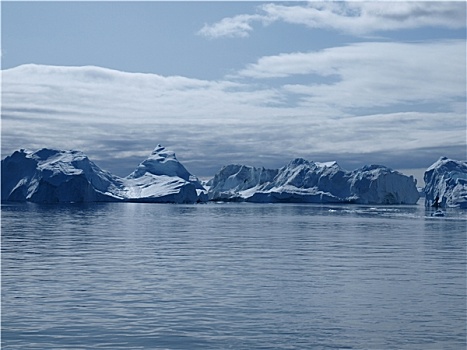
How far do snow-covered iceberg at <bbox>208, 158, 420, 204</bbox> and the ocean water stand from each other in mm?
84580

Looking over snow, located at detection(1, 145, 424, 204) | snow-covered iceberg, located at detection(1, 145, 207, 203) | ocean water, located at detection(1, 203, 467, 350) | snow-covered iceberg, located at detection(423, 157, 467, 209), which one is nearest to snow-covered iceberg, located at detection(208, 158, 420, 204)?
A: snow, located at detection(1, 145, 424, 204)

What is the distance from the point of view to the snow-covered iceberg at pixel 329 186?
112 metres

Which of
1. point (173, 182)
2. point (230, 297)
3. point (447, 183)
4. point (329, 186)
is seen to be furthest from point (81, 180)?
point (230, 297)

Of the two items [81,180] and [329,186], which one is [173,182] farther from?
[329,186]

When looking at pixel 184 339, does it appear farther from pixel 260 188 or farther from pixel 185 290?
pixel 260 188

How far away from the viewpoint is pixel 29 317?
1298 cm

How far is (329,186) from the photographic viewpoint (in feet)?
383

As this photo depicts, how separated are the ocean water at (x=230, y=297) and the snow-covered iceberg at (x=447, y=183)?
53.0 meters

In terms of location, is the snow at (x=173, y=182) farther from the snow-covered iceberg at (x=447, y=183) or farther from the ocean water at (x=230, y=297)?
the ocean water at (x=230, y=297)

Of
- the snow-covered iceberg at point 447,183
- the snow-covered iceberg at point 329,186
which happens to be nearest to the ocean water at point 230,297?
the snow-covered iceberg at point 447,183

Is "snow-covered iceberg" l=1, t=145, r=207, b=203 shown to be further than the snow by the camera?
No

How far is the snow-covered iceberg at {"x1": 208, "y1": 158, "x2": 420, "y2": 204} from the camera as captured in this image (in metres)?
112

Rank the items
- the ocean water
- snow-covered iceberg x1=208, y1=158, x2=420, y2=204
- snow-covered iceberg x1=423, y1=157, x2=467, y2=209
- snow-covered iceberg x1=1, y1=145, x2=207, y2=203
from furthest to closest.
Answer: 1. snow-covered iceberg x1=208, y1=158, x2=420, y2=204
2. snow-covered iceberg x1=1, y1=145, x2=207, y2=203
3. snow-covered iceberg x1=423, y1=157, x2=467, y2=209
4. the ocean water

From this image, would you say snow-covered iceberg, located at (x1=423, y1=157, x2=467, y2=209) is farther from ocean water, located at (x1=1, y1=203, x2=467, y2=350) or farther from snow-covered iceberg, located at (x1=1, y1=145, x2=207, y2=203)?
ocean water, located at (x1=1, y1=203, x2=467, y2=350)
